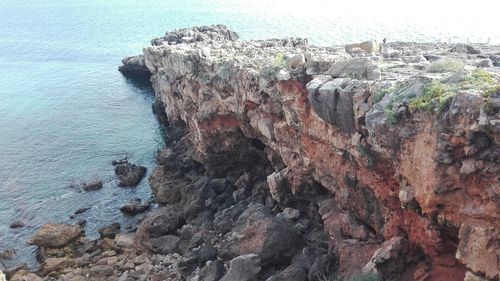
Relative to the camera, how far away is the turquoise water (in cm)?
4316

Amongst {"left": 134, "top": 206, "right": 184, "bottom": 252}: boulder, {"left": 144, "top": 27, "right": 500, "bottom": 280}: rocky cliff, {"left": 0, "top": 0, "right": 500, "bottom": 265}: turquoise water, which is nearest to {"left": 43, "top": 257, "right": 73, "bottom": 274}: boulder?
{"left": 0, "top": 0, "right": 500, "bottom": 265}: turquoise water

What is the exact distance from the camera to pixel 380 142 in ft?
61.7

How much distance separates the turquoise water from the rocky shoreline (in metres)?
5.37

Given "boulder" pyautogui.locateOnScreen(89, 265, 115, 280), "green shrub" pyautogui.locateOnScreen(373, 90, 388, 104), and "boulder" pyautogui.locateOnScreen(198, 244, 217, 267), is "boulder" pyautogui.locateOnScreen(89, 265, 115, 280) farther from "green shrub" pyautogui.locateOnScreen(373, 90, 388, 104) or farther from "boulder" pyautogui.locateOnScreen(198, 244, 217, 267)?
"green shrub" pyautogui.locateOnScreen(373, 90, 388, 104)

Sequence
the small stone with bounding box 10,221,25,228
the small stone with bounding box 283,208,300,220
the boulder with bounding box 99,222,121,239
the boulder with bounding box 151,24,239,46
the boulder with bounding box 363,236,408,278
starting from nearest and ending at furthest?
the boulder with bounding box 363,236,408,278, the small stone with bounding box 283,208,300,220, the boulder with bounding box 99,222,121,239, the small stone with bounding box 10,221,25,228, the boulder with bounding box 151,24,239,46

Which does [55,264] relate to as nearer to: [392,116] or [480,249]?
[392,116]

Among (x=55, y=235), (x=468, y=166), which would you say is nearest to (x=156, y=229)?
(x=55, y=235)

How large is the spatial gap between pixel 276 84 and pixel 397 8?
8913 cm

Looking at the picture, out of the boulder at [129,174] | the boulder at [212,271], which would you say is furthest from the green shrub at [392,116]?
the boulder at [129,174]

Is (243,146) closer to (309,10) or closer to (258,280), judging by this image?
(258,280)

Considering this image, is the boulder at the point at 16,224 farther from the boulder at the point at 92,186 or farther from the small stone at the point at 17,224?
the boulder at the point at 92,186

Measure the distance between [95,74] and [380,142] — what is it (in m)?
73.4

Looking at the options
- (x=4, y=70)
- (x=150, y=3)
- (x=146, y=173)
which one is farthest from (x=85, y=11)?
(x=146, y=173)

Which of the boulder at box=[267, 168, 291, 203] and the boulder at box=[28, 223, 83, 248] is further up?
the boulder at box=[267, 168, 291, 203]
